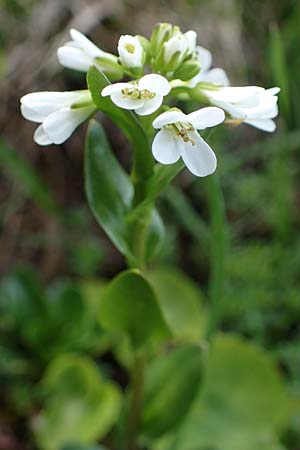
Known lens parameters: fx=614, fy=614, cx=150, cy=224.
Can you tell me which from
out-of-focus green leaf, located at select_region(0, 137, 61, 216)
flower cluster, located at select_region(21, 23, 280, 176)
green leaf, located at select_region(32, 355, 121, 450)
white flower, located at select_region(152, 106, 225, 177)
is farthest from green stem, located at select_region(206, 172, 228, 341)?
out-of-focus green leaf, located at select_region(0, 137, 61, 216)

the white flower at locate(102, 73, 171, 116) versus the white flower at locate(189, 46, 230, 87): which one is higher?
the white flower at locate(102, 73, 171, 116)

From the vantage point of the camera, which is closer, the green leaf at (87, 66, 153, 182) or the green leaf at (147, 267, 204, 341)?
the green leaf at (87, 66, 153, 182)

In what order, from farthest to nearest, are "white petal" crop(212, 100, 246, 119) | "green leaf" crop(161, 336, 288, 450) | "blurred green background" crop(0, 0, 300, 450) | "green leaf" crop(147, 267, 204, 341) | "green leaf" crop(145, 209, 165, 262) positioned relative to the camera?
Result: "green leaf" crop(147, 267, 204, 341) < "blurred green background" crop(0, 0, 300, 450) < "green leaf" crop(161, 336, 288, 450) < "green leaf" crop(145, 209, 165, 262) < "white petal" crop(212, 100, 246, 119)

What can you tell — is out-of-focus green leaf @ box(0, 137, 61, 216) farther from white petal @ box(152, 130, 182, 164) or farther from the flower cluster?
white petal @ box(152, 130, 182, 164)

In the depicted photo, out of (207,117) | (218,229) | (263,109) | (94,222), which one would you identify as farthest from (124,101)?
(94,222)

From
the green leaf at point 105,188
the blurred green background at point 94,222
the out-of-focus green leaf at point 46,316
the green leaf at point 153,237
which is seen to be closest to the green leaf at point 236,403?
the blurred green background at point 94,222

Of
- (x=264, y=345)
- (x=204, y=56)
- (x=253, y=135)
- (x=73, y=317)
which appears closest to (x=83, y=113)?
(x=204, y=56)

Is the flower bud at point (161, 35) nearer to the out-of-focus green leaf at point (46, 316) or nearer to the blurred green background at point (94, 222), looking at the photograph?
the blurred green background at point (94, 222)
